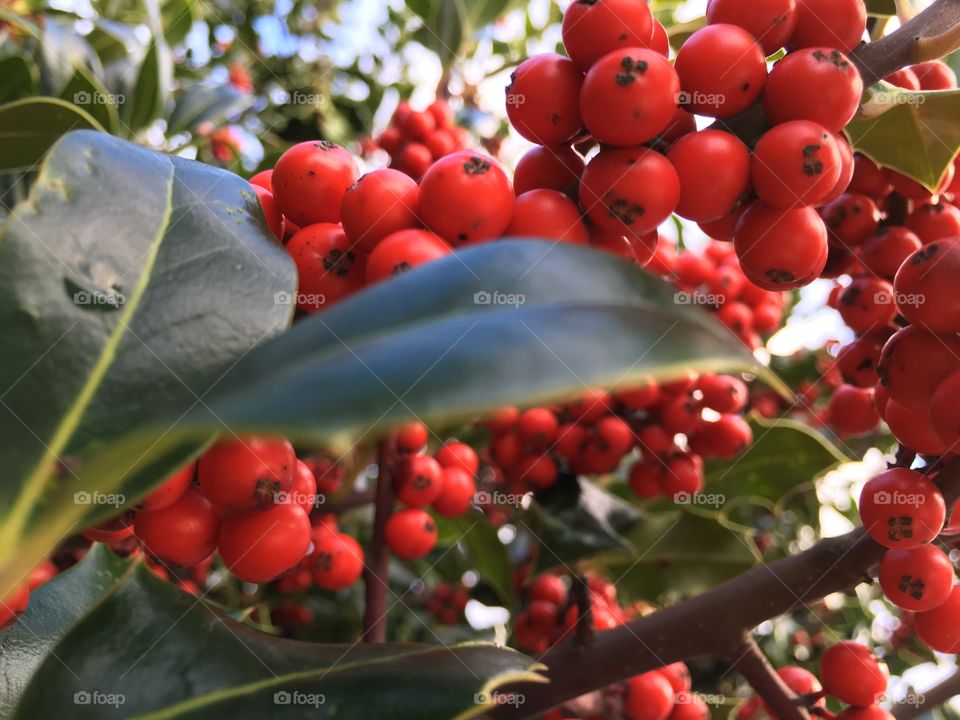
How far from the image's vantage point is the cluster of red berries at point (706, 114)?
2.16 ft

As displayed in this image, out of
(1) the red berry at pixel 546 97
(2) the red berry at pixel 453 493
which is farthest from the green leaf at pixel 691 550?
(1) the red berry at pixel 546 97

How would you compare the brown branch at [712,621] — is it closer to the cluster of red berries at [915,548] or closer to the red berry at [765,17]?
the cluster of red berries at [915,548]

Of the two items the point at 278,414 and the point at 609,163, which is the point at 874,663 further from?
the point at 278,414

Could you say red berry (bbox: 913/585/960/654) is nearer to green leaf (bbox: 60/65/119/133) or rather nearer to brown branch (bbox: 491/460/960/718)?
brown branch (bbox: 491/460/960/718)

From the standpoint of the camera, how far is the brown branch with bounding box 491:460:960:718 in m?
0.83

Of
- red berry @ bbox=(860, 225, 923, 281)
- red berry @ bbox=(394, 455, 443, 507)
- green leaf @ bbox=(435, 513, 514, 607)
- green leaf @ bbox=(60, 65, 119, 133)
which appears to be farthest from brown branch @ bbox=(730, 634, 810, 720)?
green leaf @ bbox=(60, 65, 119, 133)

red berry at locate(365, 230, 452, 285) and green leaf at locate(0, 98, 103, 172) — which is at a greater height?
red berry at locate(365, 230, 452, 285)

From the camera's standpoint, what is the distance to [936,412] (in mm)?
697

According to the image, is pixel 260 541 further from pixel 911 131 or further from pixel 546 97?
pixel 911 131

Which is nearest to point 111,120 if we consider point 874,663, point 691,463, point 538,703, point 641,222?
point 641,222

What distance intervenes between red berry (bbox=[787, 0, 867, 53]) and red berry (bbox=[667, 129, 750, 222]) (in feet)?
0.43

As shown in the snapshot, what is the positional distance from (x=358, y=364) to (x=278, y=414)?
0.05 m

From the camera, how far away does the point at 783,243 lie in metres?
0.71

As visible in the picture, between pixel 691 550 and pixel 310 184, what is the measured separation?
1105 millimetres
